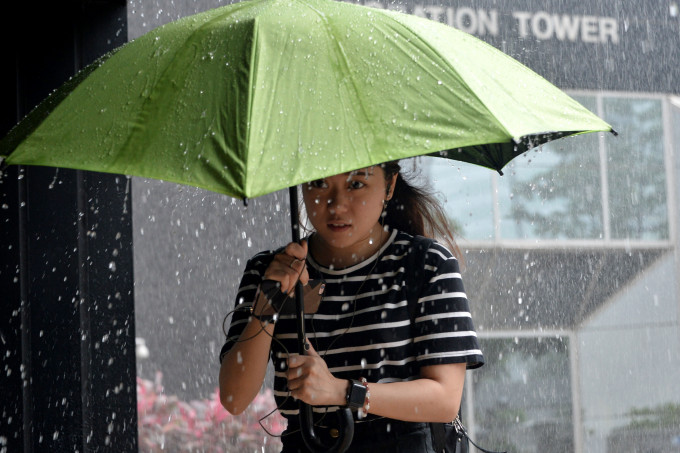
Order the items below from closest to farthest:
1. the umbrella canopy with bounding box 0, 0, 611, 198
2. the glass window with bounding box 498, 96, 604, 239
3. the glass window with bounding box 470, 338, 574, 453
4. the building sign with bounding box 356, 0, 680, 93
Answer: the umbrella canopy with bounding box 0, 0, 611, 198 → the building sign with bounding box 356, 0, 680, 93 → the glass window with bounding box 470, 338, 574, 453 → the glass window with bounding box 498, 96, 604, 239

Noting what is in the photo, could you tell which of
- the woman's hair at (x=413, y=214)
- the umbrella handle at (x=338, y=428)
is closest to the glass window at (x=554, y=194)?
the woman's hair at (x=413, y=214)

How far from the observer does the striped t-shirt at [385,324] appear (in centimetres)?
205

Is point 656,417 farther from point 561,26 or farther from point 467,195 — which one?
point 561,26

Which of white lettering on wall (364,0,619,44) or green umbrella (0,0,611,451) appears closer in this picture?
green umbrella (0,0,611,451)

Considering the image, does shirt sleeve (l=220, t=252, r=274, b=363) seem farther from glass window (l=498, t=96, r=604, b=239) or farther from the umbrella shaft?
glass window (l=498, t=96, r=604, b=239)

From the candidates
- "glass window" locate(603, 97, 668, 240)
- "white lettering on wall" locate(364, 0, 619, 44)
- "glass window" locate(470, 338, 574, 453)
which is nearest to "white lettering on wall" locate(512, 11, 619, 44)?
"white lettering on wall" locate(364, 0, 619, 44)

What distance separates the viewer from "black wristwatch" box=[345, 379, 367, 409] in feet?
6.29

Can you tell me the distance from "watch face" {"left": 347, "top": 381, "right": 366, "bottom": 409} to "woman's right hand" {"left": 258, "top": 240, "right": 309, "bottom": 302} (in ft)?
0.76

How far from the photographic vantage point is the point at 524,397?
5781mm

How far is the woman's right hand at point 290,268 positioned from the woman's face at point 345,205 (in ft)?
0.39

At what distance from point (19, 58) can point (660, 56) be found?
3901mm

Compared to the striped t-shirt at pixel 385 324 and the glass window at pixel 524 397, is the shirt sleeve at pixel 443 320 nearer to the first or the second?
the striped t-shirt at pixel 385 324

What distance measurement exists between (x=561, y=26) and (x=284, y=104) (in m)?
3.76

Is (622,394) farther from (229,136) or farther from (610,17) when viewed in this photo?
(229,136)
